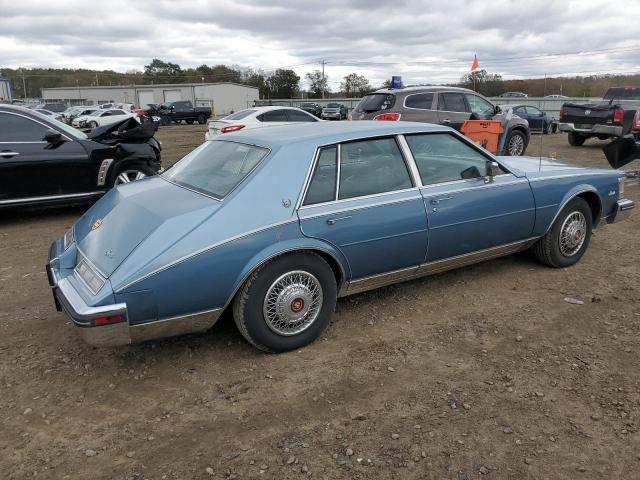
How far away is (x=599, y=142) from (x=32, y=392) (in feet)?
59.2

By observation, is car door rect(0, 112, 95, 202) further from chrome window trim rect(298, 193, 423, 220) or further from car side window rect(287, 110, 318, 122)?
car side window rect(287, 110, 318, 122)

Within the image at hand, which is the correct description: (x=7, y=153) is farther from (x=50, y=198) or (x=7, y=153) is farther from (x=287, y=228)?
(x=287, y=228)

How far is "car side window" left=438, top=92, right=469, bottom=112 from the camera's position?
36.2 ft

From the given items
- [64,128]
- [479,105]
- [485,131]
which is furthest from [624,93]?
[64,128]

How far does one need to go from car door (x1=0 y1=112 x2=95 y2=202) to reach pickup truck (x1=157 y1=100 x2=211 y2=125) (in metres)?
32.4

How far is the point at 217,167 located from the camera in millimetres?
3891

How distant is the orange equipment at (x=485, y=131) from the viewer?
9547mm

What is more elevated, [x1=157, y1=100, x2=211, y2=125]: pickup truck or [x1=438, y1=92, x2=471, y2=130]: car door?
[x1=438, y1=92, x2=471, y2=130]: car door

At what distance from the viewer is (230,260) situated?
311 cm

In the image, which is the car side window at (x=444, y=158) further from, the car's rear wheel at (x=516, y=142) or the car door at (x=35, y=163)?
the car's rear wheel at (x=516, y=142)

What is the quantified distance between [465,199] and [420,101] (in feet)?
24.0

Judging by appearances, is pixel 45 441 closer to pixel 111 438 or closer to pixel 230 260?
pixel 111 438

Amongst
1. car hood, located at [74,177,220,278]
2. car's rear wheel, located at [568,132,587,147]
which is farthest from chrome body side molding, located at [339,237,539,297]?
car's rear wheel, located at [568,132,587,147]

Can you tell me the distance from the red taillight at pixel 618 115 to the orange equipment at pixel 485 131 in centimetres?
609
